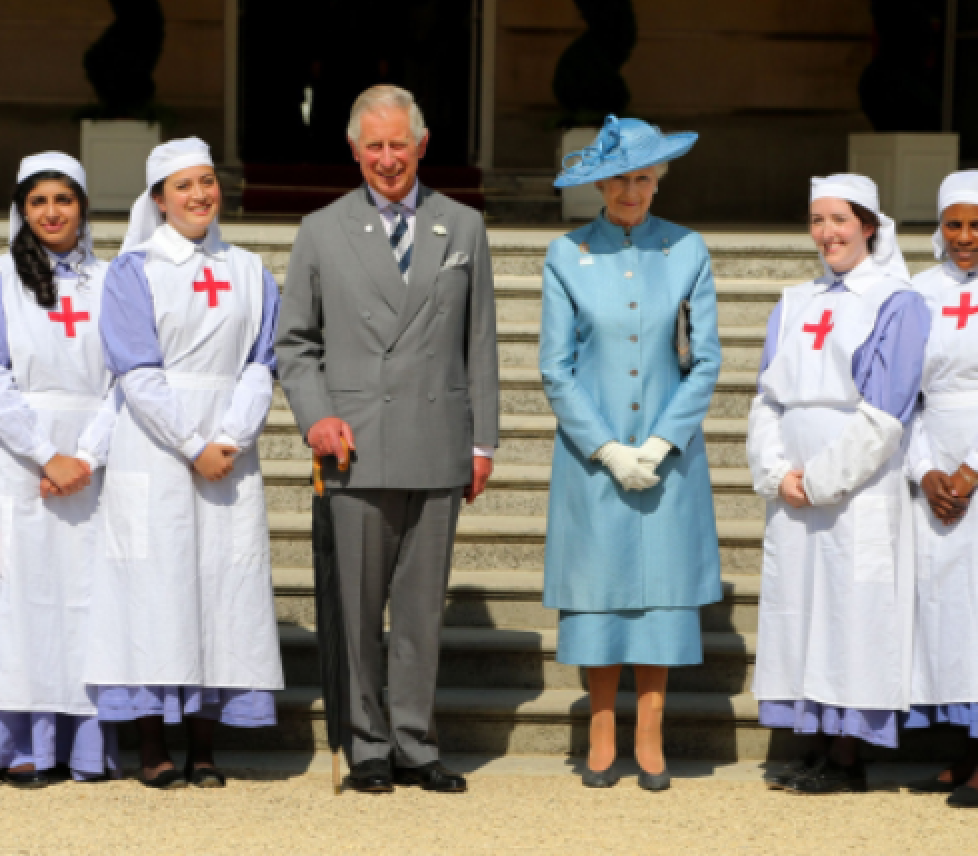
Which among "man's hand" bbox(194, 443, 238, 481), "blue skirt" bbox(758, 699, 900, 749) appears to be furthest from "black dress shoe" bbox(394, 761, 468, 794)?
"man's hand" bbox(194, 443, 238, 481)

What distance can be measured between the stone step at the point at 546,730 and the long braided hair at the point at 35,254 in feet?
5.07

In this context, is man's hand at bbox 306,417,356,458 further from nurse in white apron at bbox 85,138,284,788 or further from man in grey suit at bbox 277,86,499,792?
nurse in white apron at bbox 85,138,284,788

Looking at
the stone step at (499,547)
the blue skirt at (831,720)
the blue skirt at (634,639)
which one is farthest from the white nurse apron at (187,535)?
the blue skirt at (831,720)

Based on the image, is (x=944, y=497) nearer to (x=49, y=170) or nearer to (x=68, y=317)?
(x=68, y=317)

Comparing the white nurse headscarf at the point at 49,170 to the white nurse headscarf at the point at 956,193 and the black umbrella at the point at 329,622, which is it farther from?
the white nurse headscarf at the point at 956,193

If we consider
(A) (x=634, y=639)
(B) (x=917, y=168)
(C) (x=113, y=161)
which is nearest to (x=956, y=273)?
(A) (x=634, y=639)

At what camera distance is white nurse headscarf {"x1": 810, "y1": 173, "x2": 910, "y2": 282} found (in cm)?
504

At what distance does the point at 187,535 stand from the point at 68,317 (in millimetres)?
768

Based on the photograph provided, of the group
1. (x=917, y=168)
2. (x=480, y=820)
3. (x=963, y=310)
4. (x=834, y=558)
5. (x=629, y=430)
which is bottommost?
(x=480, y=820)

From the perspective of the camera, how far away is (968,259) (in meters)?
5.12

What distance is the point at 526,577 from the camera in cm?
633

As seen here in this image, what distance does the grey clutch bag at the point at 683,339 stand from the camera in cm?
518

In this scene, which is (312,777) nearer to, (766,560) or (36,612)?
(36,612)

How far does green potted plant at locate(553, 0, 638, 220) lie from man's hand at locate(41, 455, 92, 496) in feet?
23.2
